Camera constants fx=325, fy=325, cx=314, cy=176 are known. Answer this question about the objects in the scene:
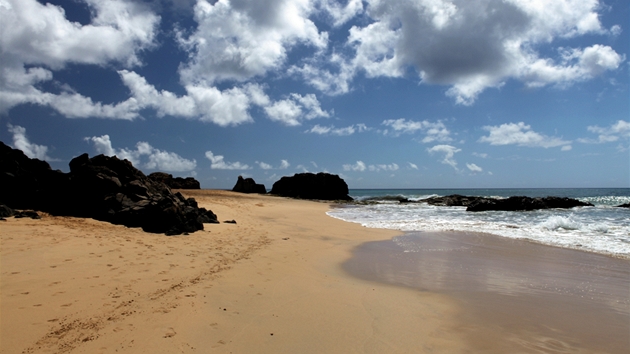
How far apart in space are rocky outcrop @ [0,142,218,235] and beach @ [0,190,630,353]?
2225 millimetres

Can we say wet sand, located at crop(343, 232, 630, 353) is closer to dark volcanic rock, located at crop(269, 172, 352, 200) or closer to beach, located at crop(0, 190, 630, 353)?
beach, located at crop(0, 190, 630, 353)

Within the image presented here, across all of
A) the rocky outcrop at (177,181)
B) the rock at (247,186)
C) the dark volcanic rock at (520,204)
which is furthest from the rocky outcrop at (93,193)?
the rock at (247,186)

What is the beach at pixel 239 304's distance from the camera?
386 cm

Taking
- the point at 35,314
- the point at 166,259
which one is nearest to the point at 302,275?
the point at 166,259

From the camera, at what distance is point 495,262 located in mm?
8484

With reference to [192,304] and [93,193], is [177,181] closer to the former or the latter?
[93,193]

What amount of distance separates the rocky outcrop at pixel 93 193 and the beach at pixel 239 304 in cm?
222

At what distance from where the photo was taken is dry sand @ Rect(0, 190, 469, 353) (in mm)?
3815

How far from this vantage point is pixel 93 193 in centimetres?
1237

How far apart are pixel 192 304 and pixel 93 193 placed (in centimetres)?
1002

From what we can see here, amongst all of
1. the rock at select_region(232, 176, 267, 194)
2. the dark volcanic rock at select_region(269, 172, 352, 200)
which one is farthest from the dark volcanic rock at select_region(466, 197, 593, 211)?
the rock at select_region(232, 176, 267, 194)

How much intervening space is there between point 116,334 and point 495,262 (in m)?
8.46

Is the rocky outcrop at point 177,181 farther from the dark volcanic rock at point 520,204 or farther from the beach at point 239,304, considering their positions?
the beach at point 239,304

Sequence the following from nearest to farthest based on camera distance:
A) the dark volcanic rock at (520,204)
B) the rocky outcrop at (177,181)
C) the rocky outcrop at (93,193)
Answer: the rocky outcrop at (93,193) < the dark volcanic rock at (520,204) < the rocky outcrop at (177,181)
